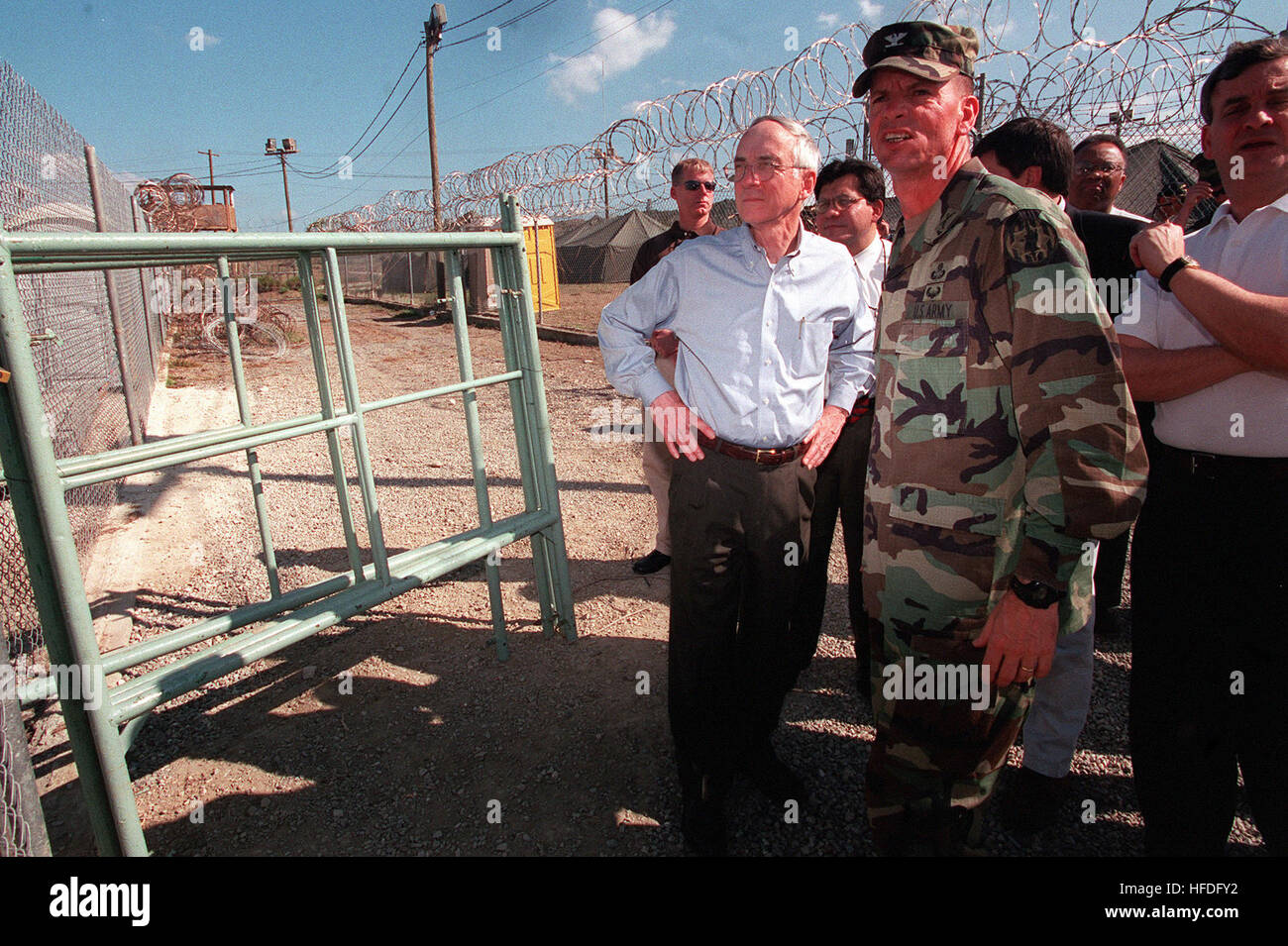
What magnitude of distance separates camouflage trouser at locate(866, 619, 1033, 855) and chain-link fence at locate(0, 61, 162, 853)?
1965 millimetres

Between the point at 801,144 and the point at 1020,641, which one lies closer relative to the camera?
the point at 1020,641

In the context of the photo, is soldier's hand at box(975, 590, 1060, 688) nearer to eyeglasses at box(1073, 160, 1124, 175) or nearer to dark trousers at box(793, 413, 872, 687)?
dark trousers at box(793, 413, 872, 687)

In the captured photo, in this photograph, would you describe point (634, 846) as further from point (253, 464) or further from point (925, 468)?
point (253, 464)

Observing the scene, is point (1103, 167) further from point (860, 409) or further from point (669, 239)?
point (669, 239)

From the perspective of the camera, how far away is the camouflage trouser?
1729mm

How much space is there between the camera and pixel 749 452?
221 centimetres

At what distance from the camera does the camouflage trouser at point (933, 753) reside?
173 cm

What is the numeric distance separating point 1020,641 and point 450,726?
2.18 metres

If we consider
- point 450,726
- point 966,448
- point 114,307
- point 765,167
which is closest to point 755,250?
point 765,167

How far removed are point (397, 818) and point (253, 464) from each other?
5.18 ft

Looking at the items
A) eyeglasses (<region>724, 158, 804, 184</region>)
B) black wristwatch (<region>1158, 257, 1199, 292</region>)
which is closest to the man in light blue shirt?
eyeglasses (<region>724, 158, 804, 184</region>)

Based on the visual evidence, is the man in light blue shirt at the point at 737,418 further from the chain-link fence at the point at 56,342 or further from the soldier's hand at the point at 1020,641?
the chain-link fence at the point at 56,342

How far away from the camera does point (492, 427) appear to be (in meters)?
7.59

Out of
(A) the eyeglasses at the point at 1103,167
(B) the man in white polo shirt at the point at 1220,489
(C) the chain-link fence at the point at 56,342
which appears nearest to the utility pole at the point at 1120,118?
(A) the eyeglasses at the point at 1103,167
